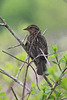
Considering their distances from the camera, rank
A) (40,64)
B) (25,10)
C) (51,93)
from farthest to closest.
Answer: (25,10)
(40,64)
(51,93)

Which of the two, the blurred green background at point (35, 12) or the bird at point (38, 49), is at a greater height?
the bird at point (38, 49)

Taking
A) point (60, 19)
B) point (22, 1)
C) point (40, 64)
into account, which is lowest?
point (60, 19)

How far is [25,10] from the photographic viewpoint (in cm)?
3506

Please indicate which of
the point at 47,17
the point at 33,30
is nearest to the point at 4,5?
the point at 47,17

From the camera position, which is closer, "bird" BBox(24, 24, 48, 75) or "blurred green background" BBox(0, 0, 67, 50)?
"bird" BBox(24, 24, 48, 75)

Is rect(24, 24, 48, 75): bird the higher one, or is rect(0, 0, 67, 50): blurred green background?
rect(24, 24, 48, 75): bird

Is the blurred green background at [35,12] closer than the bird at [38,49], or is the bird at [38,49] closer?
the bird at [38,49]

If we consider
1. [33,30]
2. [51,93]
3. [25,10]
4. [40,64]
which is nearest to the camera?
[51,93]

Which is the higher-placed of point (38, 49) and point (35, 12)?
point (38, 49)

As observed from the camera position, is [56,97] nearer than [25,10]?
Yes

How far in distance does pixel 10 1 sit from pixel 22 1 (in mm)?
2894

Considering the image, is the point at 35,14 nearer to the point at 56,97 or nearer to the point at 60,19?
the point at 60,19

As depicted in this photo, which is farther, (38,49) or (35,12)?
(35,12)

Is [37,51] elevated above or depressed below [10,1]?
above
